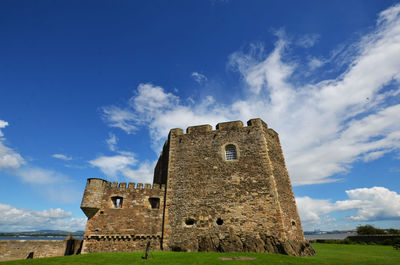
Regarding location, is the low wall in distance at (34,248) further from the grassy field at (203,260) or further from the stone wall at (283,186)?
the stone wall at (283,186)

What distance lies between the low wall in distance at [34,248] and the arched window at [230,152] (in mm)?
14266

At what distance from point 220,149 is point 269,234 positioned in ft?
23.8

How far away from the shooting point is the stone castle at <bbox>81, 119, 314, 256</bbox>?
14.6 metres

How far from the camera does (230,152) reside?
17844mm

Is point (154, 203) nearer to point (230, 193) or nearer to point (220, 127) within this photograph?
point (230, 193)

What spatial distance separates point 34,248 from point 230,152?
16.1 m

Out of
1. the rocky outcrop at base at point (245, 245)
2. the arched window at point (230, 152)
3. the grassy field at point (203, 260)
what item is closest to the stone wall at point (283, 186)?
the rocky outcrop at base at point (245, 245)

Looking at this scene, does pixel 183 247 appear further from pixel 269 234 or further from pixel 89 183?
pixel 89 183

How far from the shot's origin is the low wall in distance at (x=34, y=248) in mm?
13836

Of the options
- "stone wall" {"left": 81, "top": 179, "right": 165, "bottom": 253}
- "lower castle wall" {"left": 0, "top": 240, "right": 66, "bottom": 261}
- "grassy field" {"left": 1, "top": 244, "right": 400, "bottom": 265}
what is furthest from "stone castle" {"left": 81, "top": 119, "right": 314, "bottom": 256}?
"lower castle wall" {"left": 0, "top": 240, "right": 66, "bottom": 261}

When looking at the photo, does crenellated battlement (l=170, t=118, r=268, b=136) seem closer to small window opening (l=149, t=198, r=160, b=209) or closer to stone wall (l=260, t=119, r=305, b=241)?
stone wall (l=260, t=119, r=305, b=241)

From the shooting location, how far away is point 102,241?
609 inches

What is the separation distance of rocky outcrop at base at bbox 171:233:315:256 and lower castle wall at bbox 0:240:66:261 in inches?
342

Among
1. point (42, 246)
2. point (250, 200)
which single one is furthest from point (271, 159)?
point (42, 246)
